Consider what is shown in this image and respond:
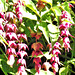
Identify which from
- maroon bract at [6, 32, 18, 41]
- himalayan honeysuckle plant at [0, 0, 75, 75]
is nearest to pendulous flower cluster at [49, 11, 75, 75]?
himalayan honeysuckle plant at [0, 0, 75, 75]

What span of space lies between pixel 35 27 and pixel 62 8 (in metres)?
0.34

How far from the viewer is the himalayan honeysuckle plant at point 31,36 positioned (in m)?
1.17

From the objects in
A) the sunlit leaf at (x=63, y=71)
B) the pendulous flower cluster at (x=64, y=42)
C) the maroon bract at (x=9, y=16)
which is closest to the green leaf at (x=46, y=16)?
the pendulous flower cluster at (x=64, y=42)

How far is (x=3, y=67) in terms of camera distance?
1.20 meters

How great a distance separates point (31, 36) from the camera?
4.33 ft

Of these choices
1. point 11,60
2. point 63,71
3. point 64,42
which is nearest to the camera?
point 11,60

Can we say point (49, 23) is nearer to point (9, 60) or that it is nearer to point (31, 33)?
point (31, 33)

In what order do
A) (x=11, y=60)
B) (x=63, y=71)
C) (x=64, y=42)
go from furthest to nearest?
(x=63, y=71) < (x=64, y=42) < (x=11, y=60)

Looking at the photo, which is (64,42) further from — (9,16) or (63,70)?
(9,16)

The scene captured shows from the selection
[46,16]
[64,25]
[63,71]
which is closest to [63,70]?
[63,71]

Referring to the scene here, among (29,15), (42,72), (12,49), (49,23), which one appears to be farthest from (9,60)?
(49,23)

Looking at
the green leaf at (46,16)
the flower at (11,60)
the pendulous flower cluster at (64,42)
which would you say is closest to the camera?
the flower at (11,60)

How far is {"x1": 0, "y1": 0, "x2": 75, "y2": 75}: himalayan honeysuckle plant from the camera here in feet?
3.84

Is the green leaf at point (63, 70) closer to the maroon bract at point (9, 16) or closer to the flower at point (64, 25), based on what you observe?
the flower at point (64, 25)
